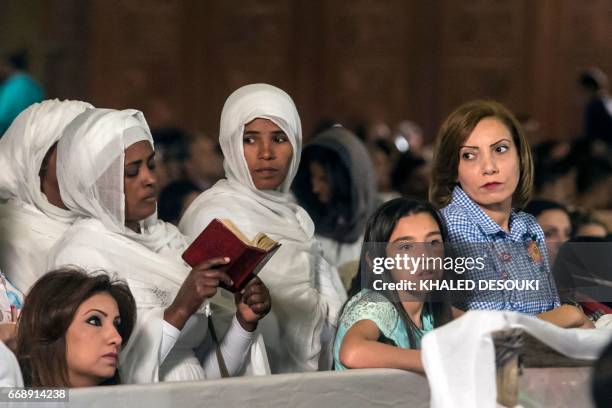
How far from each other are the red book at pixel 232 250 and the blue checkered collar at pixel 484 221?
1.90ft

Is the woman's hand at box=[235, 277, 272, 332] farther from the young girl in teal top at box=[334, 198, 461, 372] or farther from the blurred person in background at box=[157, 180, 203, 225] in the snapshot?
the blurred person in background at box=[157, 180, 203, 225]

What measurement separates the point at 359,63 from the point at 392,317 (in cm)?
1171

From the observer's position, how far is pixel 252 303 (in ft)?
15.1

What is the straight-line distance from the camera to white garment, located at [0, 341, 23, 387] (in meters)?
3.72

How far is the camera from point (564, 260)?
4.45 meters

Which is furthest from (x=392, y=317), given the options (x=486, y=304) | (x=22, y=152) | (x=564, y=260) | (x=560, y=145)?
(x=560, y=145)

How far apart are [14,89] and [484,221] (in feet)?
21.7

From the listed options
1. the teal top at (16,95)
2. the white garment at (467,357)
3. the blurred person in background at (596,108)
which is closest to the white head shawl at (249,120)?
the white garment at (467,357)

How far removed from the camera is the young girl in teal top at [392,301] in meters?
4.04

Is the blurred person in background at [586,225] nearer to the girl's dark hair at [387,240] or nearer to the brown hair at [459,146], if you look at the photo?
the brown hair at [459,146]

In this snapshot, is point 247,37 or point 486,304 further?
point 247,37

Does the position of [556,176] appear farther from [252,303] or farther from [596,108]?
[252,303]

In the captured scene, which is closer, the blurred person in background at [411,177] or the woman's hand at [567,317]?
the woman's hand at [567,317]

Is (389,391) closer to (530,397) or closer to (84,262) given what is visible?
(530,397)
